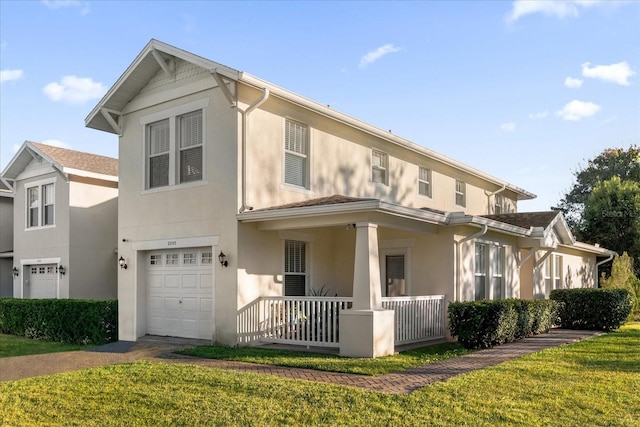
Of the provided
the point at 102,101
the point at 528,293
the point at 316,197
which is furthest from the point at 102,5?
the point at 528,293

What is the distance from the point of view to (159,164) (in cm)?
1472

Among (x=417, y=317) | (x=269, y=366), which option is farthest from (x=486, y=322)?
(x=269, y=366)

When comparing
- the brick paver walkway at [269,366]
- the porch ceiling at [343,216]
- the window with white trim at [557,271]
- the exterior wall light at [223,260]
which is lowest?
the brick paver walkway at [269,366]

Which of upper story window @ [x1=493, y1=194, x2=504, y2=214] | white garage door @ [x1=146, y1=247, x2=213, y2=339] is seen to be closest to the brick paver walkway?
white garage door @ [x1=146, y1=247, x2=213, y2=339]

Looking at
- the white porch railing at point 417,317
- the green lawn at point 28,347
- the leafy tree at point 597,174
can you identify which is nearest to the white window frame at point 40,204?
the green lawn at point 28,347

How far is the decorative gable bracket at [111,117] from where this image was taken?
49.6ft

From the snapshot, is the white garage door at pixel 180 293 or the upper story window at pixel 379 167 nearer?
the white garage door at pixel 180 293

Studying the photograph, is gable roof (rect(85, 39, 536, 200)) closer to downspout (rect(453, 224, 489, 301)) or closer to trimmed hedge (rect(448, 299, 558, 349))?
downspout (rect(453, 224, 489, 301))

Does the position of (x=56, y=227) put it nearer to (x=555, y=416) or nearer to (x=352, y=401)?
(x=352, y=401)

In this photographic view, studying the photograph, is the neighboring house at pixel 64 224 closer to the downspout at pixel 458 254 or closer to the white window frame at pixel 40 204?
the white window frame at pixel 40 204

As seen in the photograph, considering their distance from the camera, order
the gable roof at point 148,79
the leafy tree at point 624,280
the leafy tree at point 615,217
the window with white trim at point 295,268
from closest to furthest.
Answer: the gable roof at point 148,79
the window with white trim at point 295,268
the leafy tree at point 624,280
the leafy tree at point 615,217

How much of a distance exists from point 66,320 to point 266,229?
22.7ft

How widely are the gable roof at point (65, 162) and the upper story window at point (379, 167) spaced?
30.5 feet

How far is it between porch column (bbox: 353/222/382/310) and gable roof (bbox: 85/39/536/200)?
3.97 meters
